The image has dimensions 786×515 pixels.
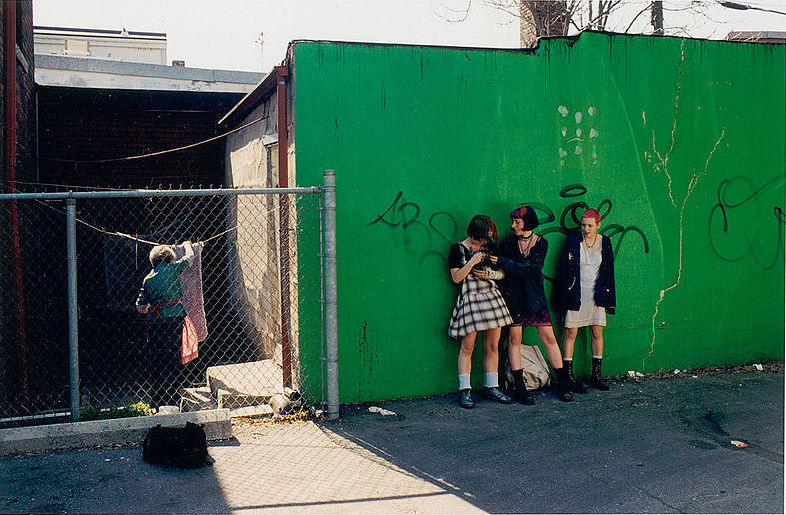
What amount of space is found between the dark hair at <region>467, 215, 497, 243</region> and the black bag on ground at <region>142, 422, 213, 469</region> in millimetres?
2770

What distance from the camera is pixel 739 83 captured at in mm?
7355

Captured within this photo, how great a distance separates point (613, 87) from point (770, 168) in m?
2.17

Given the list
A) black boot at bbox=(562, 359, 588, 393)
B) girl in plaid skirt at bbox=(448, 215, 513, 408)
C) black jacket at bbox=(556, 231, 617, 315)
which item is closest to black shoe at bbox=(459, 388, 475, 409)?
girl in plaid skirt at bbox=(448, 215, 513, 408)

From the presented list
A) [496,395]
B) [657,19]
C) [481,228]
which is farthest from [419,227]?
[657,19]

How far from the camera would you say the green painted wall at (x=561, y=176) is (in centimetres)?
612

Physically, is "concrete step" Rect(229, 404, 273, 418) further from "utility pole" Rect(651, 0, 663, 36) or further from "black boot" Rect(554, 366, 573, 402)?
"utility pole" Rect(651, 0, 663, 36)

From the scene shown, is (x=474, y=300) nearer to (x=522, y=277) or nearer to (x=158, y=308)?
(x=522, y=277)

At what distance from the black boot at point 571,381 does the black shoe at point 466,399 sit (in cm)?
98

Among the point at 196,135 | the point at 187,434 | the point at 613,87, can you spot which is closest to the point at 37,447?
the point at 187,434

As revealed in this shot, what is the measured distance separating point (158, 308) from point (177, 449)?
175 cm

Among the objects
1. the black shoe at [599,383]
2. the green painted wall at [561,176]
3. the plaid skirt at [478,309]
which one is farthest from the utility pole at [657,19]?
the plaid skirt at [478,309]

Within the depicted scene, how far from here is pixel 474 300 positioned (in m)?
6.11

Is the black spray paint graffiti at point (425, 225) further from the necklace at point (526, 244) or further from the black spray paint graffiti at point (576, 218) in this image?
the necklace at point (526, 244)

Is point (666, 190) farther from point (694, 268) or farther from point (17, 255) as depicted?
point (17, 255)
